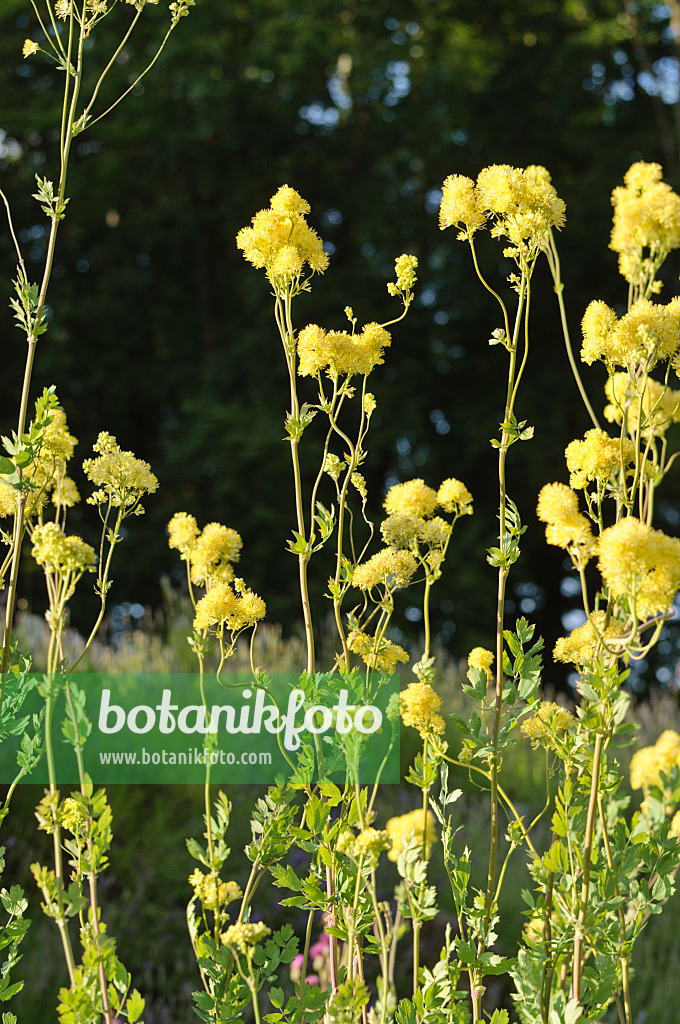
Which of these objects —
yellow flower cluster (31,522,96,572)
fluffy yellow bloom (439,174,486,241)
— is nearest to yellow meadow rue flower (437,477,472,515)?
→ fluffy yellow bloom (439,174,486,241)

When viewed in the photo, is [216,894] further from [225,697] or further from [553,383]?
[553,383]

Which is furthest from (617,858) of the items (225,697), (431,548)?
(225,697)

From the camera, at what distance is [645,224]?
1515 millimetres

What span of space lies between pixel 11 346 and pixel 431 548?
10.6 meters

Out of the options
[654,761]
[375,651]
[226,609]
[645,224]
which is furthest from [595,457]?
[654,761]

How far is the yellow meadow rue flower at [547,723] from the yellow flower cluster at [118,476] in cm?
76

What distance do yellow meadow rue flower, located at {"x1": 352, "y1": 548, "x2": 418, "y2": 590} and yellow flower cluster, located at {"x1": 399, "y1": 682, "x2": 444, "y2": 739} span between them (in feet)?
0.57

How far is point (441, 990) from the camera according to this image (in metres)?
1.38

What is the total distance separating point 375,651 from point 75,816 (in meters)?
0.55

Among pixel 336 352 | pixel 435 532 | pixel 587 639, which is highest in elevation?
pixel 336 352

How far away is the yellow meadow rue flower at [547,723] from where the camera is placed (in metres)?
1.54

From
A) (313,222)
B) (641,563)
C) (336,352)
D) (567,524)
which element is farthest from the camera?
(313,222)

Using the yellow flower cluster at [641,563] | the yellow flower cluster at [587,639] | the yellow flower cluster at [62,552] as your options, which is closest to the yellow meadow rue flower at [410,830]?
the yellow flower cluster at [587,639]

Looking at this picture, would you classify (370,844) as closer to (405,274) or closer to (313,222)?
(405,274)
